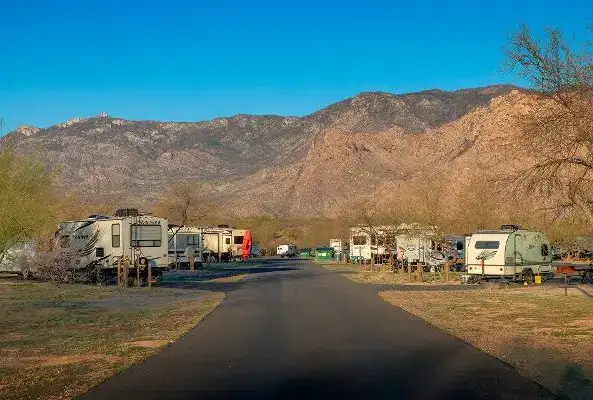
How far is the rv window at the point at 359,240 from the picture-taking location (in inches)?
2316

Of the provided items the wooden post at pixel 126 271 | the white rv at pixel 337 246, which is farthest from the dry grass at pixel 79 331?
the white rv at pixel 337 246

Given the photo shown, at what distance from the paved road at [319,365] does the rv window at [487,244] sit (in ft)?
47.7

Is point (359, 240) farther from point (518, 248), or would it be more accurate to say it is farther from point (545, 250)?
point (518, 248)

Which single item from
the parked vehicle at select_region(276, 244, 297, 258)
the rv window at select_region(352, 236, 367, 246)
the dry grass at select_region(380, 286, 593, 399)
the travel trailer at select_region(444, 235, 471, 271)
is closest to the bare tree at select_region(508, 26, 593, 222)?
the dry grass at select_region(380, 286, 593, 399)

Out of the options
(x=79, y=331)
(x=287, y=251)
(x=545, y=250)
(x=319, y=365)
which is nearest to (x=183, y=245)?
(x=545, y=250)

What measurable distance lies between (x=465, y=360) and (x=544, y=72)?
9869 mm

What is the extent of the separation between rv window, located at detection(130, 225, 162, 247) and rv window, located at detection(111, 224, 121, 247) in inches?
24.7

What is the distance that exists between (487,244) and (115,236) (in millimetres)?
17528

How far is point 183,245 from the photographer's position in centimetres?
5581

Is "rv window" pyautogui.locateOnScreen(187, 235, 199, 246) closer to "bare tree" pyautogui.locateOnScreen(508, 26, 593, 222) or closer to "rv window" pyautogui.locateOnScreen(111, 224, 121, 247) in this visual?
"rv window" pyautogui.locateOnScreen(111, 224, 121, 247)

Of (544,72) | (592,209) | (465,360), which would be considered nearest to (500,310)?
(592,209)

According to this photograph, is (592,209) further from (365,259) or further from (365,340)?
(365,259)

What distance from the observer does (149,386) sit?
9.92 meters

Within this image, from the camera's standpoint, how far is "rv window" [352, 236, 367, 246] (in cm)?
5883
